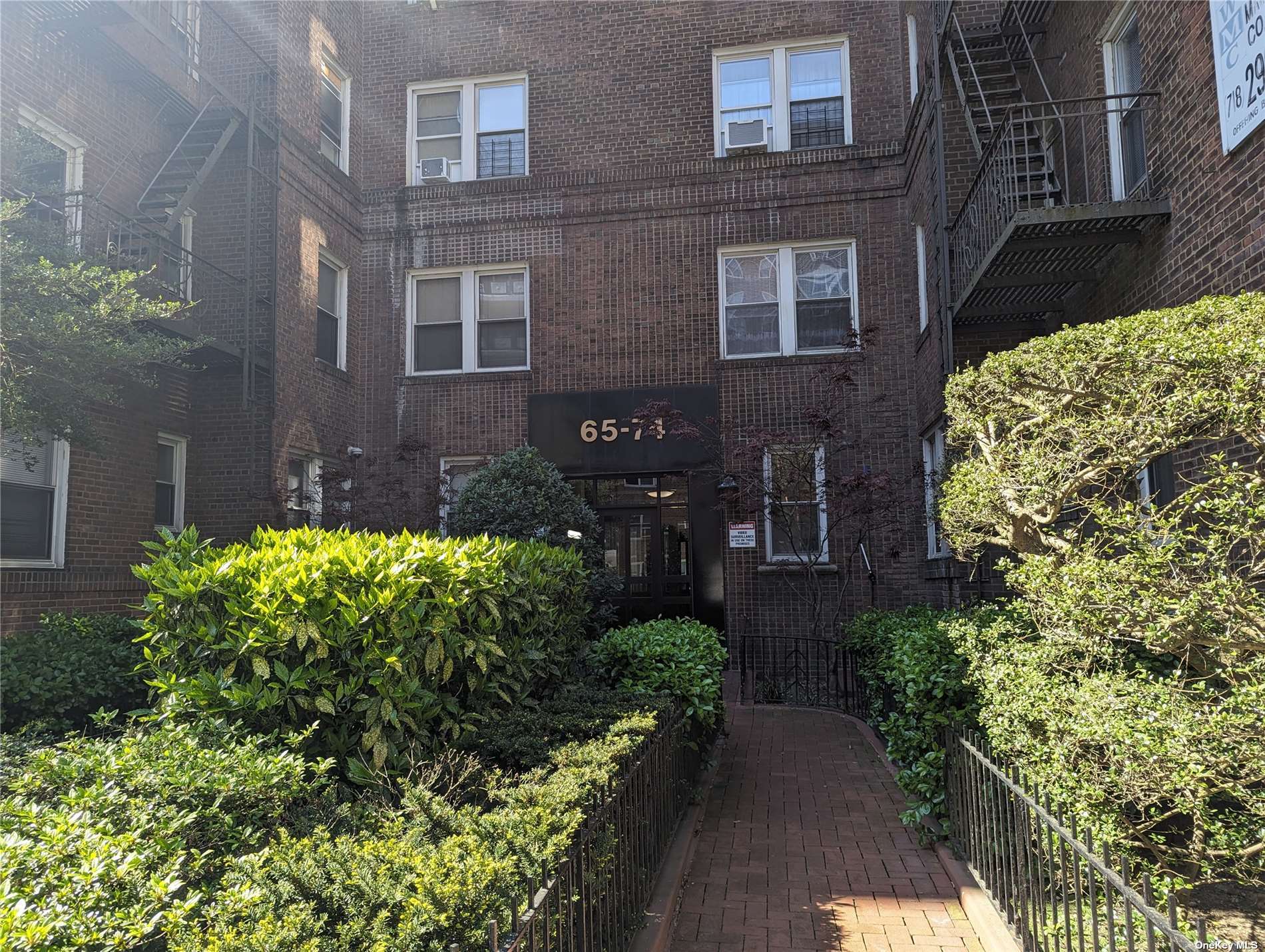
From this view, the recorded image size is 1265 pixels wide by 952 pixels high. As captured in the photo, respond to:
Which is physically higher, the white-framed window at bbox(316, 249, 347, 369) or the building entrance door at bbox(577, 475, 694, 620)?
the white-framed window at bbox(316, 249, 347, 369)

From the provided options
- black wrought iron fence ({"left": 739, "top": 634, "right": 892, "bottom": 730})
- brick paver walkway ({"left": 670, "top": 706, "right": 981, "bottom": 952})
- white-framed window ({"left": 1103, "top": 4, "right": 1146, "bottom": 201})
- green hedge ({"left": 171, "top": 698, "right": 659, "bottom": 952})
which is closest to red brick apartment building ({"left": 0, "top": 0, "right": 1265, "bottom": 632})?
white-framed window ({"left": 1103, "top": 4, "right": 1146, "bottom": 201})

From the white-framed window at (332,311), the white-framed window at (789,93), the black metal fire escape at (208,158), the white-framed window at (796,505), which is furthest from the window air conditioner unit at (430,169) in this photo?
the white-framed window at (796,505)

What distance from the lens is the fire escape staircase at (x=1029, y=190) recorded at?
7648 millimetres

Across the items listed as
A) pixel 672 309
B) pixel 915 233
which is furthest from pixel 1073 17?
pixel 672 309

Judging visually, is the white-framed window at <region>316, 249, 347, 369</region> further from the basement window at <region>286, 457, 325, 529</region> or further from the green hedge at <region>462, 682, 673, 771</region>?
the green hedge at <region>462, 682, 673, 771</region>

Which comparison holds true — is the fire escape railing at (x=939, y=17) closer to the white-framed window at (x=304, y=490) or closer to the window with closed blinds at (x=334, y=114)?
the window with closed blinds at (x=334, y=114)

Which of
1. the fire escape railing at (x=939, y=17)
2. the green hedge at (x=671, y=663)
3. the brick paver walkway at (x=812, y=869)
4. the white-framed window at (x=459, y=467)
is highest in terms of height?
the fire escape railing at (x=939, y=17)

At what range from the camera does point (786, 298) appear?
1425 centimetres

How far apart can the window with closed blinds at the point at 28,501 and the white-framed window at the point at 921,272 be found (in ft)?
38.3

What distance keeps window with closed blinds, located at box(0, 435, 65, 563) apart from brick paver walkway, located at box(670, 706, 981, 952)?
7836 mm

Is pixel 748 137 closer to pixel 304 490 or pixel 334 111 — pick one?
pixel 334 111

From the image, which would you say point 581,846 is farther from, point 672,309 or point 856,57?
point 856,57

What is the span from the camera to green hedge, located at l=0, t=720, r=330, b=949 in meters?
2.44

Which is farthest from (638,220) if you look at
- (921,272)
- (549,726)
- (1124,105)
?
(549,726)
